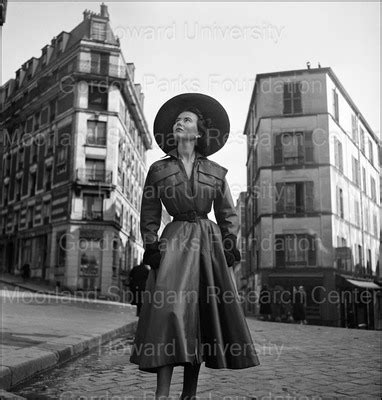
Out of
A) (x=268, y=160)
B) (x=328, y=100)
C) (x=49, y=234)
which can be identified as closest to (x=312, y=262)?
(x=268, y=160)

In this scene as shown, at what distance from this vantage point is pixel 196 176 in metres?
3.49

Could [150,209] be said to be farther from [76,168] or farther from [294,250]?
[76,168]

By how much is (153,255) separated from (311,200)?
26446mm

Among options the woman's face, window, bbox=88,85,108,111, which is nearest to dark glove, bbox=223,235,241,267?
the woman's face

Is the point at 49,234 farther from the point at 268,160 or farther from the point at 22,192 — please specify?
the point at 268,160

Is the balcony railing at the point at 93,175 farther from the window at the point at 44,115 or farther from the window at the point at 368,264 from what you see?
the window at the point at 368,264

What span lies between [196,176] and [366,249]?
104 feet

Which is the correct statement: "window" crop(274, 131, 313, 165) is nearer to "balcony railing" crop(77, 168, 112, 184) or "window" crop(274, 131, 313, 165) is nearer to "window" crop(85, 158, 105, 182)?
"balcony railing" crop(77, 168, 112, 184)

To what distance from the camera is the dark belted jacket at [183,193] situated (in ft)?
11.2

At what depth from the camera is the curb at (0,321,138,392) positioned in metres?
4.27

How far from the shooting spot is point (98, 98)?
116 ft

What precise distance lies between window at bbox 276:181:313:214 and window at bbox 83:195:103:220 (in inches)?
447

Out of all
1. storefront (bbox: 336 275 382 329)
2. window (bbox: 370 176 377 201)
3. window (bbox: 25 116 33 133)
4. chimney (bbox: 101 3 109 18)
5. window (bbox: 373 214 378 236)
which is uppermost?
chimney (bbox: 101 3 109 18)

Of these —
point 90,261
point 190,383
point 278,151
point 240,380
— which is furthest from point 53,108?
point 190,383
